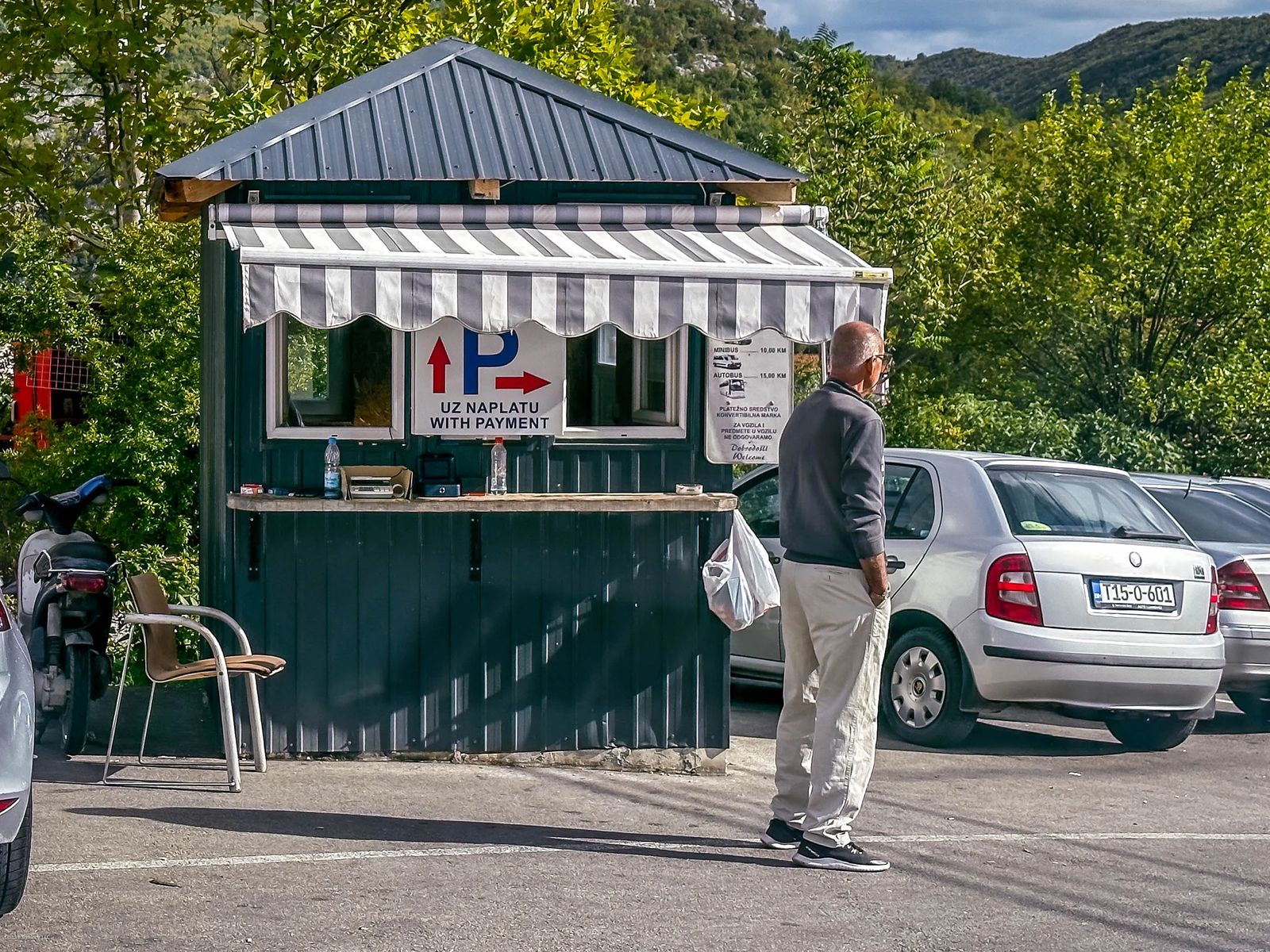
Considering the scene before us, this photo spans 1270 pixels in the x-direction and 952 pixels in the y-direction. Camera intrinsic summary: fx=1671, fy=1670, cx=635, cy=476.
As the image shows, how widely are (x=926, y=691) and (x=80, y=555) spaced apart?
4721 mm

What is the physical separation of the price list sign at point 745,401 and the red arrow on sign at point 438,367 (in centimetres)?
131

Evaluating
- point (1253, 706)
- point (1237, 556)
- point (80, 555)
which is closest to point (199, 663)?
point (80, 555)

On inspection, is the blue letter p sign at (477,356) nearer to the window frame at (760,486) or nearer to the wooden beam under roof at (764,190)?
the wooden beam under roof at (764,190)

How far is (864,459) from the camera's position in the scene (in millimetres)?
6234

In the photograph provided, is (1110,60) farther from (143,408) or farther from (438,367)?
(438,367)

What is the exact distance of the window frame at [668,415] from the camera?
8.25 metres

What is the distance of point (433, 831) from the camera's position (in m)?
6.74

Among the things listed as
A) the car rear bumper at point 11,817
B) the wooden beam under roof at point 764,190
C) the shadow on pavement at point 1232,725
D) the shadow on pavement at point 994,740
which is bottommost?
the shadow on pavement at point 1232,725

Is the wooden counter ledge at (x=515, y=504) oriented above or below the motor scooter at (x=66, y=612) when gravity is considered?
above

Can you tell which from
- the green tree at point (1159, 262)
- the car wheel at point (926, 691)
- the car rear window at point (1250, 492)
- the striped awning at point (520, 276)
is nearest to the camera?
the striped awning at point (520, 276)

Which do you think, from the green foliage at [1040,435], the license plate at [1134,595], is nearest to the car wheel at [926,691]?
the license plate at [1134,595]

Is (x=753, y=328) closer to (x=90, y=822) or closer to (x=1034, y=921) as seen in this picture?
(x=1034, y=921)

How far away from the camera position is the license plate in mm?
9148

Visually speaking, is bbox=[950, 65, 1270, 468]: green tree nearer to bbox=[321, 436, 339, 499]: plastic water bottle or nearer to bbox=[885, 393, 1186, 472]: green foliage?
bbox=[885, 393, 1186, 472]: green foliage
